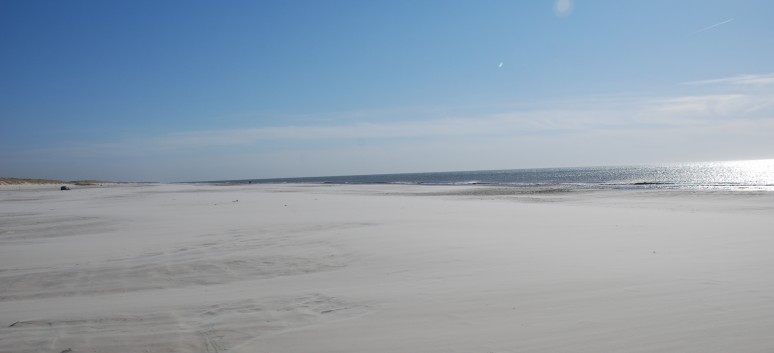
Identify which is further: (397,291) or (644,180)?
(644,180)

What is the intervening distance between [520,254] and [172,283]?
546 centimetres

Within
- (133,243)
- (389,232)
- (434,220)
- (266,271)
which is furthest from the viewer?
(434,220)

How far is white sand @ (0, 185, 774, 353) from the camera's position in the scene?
434 centimetres

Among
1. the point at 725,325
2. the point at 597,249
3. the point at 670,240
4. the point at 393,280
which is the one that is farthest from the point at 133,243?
the point at 670,240

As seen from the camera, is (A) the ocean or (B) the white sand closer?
(B) the white sand

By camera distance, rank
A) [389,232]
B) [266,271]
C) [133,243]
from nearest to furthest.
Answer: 1. [266,271]
2. [133,243]
3. [389,232]

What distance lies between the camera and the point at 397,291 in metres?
5.98

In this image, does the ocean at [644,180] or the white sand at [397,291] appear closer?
the white sand at [397,291]

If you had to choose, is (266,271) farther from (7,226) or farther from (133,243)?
(7,226)

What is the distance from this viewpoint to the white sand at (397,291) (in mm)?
4340

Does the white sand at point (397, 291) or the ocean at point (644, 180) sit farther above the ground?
the ocean at point (644, 180)

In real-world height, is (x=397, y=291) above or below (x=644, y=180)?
below

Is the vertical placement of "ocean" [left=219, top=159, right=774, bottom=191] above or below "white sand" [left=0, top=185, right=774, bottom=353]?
above

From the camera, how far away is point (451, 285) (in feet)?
20.2
